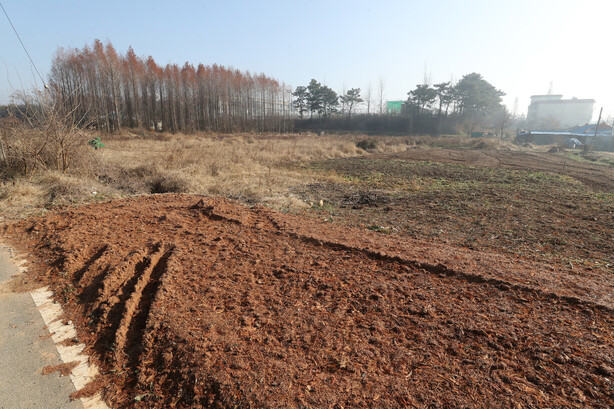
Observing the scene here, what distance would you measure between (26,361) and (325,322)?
2.65m

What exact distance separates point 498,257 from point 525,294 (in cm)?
144

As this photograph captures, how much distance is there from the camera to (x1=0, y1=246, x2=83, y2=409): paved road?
7.99 ft

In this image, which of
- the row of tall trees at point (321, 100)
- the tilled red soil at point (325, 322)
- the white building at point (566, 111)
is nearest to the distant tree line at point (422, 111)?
the row of tall trees at point (321, 100)

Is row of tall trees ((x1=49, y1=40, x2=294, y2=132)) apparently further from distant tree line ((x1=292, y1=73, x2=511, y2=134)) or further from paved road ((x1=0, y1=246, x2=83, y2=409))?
paved road ((x1=0, y1=246, x2=83, y2=409))

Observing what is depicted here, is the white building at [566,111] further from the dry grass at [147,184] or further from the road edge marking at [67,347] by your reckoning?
the road edge marking at [67,347]

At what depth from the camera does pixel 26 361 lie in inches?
110

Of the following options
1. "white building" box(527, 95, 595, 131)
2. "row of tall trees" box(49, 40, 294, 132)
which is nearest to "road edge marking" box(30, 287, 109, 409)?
"row of tall trees" box(49, 40, 294, 132)

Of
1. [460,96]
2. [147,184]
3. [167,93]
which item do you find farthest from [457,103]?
[147,184]

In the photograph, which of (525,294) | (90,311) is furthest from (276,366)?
(525,294)

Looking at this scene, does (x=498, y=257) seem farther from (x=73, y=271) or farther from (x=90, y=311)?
(x=73, y=271)

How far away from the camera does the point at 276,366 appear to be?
2.51 m

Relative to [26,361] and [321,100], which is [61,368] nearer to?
[26,361]

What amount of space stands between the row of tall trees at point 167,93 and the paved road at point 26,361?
35.1 meters

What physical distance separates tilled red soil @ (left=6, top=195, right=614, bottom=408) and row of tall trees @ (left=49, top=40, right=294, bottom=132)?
1382 inches
